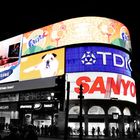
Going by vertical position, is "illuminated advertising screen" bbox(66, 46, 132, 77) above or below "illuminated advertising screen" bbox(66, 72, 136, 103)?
above

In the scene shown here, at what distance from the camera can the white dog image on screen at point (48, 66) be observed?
5266 cm

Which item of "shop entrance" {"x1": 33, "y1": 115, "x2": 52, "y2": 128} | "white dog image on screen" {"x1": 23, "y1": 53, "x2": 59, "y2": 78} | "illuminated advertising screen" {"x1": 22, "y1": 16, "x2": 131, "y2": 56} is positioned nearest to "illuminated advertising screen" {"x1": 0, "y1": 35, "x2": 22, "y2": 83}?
"illuminated advertising screen" {"x1": 22, "y1": 16, "x2": 131, "y2": 56}

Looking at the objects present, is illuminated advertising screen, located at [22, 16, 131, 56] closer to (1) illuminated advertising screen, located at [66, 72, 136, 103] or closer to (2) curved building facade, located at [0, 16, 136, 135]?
(2) curved building facade, located at [0, 16, 136, 135]

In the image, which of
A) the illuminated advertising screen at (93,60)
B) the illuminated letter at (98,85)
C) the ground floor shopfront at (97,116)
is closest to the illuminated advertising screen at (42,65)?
the illuminated advertising screen at (93,60)

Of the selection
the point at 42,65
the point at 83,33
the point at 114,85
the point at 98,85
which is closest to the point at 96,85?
the point at 98,85

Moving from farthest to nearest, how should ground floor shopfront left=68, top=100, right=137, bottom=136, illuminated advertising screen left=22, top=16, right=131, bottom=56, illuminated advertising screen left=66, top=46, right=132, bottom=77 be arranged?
illuminated advertising screen left=22, top=16, right=131, bottom=56 < illuminated advertising screen left=66, top=46, right=132, bottom=77 < ground floor shopfront left=68, top=100, right=137, bottom=136

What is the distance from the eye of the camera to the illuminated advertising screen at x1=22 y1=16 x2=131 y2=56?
169ft

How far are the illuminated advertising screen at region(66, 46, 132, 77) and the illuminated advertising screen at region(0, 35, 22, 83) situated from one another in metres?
14.0

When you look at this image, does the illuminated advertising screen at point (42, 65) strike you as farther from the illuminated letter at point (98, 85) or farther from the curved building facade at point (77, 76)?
the illuminated letter at point (98, 85)

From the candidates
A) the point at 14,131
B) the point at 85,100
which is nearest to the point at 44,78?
the point at 85,100

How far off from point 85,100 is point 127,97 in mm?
7728

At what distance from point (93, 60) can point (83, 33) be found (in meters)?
5.16

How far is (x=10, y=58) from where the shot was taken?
63.2 metres

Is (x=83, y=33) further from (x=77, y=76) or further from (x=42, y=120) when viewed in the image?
(x=42, y=120)
